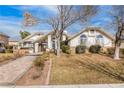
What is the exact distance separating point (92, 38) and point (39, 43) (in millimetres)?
2001

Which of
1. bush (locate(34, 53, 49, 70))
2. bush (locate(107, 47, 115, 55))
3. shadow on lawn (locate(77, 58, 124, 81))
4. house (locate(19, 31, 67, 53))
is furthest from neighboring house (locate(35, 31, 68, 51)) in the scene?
bush (locate(107, 47, 115, 55))

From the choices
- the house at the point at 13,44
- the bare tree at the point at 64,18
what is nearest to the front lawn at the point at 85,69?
the bare tree at the point at 64,18

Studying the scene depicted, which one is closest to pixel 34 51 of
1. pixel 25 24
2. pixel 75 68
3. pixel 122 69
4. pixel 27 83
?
pixel 25 24

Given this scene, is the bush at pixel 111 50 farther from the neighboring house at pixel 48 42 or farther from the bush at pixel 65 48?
the neighboring house at pixel 48 42

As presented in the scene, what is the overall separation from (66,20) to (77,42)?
4.33 ft

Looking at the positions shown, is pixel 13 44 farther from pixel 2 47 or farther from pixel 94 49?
pixel 94 49

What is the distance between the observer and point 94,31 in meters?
7.42

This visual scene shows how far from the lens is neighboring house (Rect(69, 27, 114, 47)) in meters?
7.35

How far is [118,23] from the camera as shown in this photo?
25.1 ft

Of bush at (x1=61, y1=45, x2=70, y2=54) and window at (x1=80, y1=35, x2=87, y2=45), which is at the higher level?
window at (x1=80, y1=35, x2=87, y2=45)

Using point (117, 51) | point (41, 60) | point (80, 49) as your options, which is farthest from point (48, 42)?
point (117, 51)

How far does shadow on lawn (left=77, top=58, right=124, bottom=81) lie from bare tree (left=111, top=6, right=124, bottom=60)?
0.60m

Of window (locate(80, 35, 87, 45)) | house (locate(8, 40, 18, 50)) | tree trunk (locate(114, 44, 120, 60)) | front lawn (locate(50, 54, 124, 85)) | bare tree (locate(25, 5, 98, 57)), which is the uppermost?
bare tree (locate(25, 5, 98, 57))

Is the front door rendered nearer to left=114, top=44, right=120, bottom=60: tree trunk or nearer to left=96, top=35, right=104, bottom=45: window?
left=96, top=35, right=104, bottom=45: window
